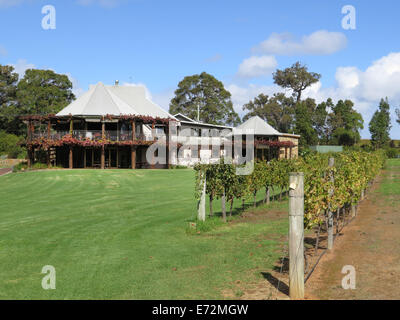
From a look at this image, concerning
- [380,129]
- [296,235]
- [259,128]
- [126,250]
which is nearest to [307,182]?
[296,235]

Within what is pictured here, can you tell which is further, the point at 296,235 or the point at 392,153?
the point at 392,153

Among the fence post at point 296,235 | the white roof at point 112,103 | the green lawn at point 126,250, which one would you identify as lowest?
the green lawn at point 126,250

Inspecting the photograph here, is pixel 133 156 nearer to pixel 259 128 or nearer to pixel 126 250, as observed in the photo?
pixel 259 128

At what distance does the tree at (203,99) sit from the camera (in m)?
79.1

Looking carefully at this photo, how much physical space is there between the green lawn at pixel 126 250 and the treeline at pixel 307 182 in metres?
1.39

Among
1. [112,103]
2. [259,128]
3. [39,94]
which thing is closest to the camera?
[112,103]

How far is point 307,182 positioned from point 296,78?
87.2 metres

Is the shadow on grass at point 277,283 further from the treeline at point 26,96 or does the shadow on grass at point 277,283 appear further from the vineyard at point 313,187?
the treeline at point 26,96

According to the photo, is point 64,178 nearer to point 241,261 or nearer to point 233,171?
point 233,171

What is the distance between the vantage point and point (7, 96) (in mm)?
66062

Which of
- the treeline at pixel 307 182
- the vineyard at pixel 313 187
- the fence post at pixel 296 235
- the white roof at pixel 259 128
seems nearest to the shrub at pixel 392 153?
the white roof at pixel 259 128
